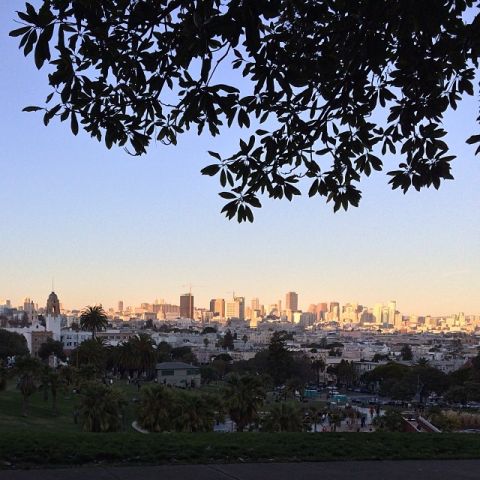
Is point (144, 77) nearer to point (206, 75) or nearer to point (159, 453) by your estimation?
point (206, 75)

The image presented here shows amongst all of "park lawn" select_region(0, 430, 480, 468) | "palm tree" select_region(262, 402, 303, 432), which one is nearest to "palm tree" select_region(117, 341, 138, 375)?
"palm tree" select_region(262, 402, 303, 432)

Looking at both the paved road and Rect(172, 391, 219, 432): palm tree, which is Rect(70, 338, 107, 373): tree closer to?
Rect(172, 391, 219, 432): palm tree

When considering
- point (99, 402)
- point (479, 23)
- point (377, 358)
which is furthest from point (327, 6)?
point (377, 358)

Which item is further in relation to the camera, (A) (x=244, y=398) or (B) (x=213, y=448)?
(A) (x=244, y=398)

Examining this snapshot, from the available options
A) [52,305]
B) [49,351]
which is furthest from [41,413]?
[52,305]

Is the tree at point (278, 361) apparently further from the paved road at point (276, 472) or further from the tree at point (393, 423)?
the paved road at point (276, 472)

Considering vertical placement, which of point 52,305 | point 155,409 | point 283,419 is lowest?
point 155,409

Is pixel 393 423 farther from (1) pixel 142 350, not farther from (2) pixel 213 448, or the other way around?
(1) pixel 142 350

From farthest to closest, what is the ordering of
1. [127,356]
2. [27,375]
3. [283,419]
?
[127,356]
[27,375]
[283,419]
